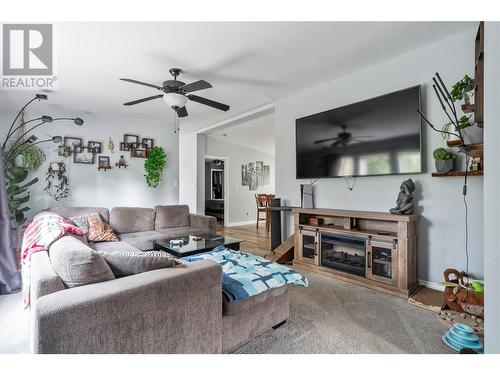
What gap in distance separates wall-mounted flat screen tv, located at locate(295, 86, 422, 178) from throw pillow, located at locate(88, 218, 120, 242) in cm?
276

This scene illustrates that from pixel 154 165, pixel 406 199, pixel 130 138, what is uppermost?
pixel 130 138

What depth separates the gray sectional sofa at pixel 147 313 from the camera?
38.9 inches

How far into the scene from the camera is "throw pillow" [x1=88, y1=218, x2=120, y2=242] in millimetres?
3305

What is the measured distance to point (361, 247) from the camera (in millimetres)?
2836

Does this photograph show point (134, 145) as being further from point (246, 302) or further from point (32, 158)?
point (246, 302)

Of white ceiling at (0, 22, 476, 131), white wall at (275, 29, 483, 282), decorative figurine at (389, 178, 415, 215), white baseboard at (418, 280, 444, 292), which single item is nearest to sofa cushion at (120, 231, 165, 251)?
white ceiling at (0, 22, 476, 131)

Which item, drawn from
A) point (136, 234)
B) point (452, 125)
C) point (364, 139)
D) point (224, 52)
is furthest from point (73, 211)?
point (452, 125)

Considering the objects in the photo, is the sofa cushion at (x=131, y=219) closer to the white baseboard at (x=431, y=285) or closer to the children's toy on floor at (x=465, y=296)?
the white baseboard at (x=431, y=285)

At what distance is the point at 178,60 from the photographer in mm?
2736

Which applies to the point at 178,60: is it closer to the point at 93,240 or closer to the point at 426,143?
the point at 93,240

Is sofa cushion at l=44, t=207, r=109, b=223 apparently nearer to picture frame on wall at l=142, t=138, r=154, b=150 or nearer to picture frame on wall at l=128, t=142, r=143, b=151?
picture frame on wall at l=128, t=142, r=143, b=151

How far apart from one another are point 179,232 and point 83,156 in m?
2.29

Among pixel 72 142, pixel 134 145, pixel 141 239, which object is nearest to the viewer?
pixel 141 239
